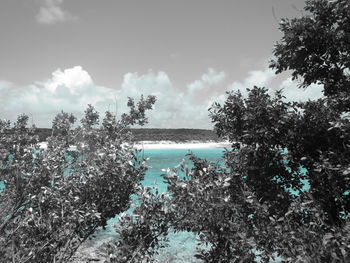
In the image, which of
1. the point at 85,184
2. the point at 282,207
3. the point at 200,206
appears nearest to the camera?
the point at 200,206

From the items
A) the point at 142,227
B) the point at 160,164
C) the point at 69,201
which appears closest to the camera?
the point at 142,227

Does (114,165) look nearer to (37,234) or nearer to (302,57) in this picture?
(37,234)

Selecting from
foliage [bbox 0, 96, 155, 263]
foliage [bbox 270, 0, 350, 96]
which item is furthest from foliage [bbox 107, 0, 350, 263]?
foliage [bbox 0, 96, 155, 263]

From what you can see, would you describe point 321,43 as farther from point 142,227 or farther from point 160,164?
point 160,164

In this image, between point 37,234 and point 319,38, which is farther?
point 319,38

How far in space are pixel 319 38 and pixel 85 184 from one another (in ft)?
23.6

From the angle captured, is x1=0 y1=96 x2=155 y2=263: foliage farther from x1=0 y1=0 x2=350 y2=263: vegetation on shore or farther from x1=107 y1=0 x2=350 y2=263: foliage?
x1=107 y1=0 x2=350 y2=263: foliage

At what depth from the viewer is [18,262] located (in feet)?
19.0

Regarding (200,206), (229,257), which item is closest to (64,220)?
(200,206)

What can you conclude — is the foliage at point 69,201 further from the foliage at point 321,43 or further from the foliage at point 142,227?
the foliage at point 321,43

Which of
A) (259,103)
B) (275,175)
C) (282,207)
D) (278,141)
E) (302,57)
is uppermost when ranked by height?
(302,57)

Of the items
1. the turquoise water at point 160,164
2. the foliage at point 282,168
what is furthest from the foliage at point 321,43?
the turquoise water at point 160,164

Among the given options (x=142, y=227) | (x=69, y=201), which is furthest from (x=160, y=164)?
(x=142, y=227)

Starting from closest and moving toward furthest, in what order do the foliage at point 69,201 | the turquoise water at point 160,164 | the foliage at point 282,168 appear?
1. the foliage at point 282,168
2. the foliage at point 69,201
3. the turquoise water at point 160,164
